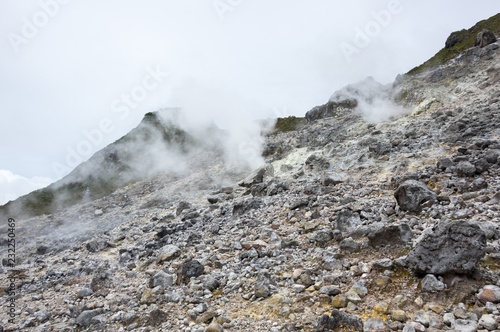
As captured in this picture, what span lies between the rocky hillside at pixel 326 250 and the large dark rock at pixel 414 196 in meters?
0.04

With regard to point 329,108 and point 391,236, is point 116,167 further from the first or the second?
point 391,236

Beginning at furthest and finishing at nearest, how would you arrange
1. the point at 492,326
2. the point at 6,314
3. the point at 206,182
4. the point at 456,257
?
the point at 206,182, the point at 6,314, the point at 456,257, the point at 492,326

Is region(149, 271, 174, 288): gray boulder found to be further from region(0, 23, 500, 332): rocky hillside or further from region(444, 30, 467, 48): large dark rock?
region(444, 30, 467, 48): large dark rock

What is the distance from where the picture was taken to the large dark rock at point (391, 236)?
7629 mm

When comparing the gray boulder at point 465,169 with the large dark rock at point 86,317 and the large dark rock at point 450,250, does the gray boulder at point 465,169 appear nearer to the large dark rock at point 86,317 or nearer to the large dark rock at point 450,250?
the large dark rock at point 450,250

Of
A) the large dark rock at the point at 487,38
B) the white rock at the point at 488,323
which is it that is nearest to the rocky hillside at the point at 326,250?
the white rock at the point at 488,323

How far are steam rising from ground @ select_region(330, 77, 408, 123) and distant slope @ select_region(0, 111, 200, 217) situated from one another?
1027 inches

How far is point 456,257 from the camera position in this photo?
18.7 feet

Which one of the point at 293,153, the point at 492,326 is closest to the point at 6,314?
the point at 492,326

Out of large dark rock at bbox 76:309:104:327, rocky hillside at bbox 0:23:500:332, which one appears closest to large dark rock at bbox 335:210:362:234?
rocky hillside at bbox 0:23:500:332

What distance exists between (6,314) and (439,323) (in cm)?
1412

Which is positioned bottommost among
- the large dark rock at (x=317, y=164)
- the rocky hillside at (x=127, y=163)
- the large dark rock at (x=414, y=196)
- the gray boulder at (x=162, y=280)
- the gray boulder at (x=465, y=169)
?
the gray boulder at (x=465, y=169)

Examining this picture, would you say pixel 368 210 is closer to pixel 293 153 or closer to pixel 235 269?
pixel 235 269

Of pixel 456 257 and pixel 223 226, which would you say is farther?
pixel 223 226
